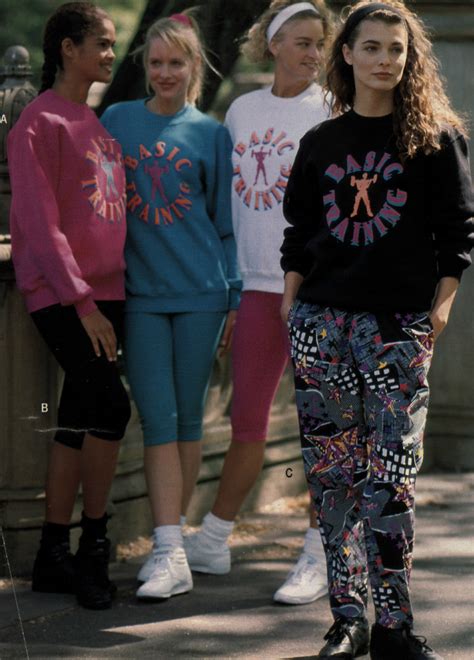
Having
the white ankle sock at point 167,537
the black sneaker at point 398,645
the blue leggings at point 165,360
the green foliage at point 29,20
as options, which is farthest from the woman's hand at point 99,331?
the green foliage at point 29,20

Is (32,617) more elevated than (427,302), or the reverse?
(427,302)

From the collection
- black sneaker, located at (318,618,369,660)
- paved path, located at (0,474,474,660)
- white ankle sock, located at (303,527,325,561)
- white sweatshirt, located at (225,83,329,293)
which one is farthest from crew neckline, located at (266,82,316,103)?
black sneaker, located at (318,618,369,660)

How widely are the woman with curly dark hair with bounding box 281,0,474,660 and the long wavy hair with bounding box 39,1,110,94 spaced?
40.3 inches

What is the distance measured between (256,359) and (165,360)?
13.1 inches

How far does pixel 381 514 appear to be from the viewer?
4051 millimetres

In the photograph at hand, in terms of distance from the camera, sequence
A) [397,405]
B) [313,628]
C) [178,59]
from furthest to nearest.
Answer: [178,59] < [313,628] < [397,405]

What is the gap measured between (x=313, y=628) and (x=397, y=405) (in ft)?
3.14

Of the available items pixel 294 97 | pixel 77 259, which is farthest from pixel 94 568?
pixel 294 97

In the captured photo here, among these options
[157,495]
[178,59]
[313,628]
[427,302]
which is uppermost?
[178,59]

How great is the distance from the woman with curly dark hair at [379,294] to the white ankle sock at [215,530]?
116cm

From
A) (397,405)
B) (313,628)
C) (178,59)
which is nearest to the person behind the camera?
(397,405)

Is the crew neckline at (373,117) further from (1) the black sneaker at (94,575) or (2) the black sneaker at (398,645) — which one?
(1) the black sneaker at (94,575)

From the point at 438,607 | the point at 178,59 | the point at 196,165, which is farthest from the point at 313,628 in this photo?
the point at 178,59

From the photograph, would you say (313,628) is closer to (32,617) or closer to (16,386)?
(32,617)
